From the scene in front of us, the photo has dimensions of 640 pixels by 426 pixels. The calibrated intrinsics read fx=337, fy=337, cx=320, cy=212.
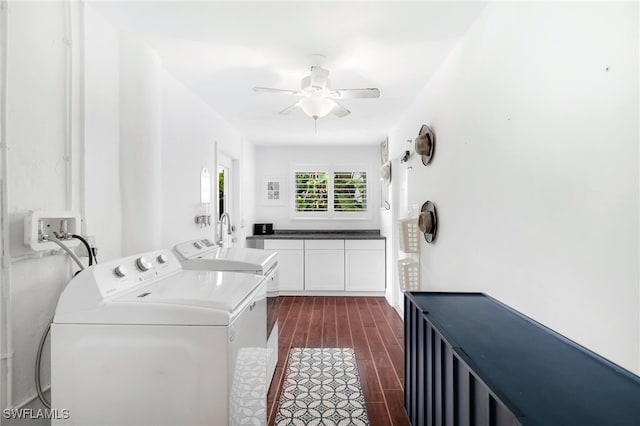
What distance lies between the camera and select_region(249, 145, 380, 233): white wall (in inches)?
215

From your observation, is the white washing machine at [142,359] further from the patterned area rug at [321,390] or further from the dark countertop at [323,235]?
the dark countertop at [323,235]

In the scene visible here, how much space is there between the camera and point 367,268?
4898 millimetres

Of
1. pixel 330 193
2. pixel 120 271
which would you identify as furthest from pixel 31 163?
pixel 330 193

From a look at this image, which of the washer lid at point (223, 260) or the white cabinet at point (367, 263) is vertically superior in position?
the washer lid at point (223, 260)

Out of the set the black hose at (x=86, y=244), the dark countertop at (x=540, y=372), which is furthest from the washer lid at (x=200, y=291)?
the dark countertop at (x=540, y=372)

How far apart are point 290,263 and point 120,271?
139 inches

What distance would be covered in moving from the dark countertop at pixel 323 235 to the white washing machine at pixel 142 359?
3.60 m

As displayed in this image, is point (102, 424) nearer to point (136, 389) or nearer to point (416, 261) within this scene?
point (136, 389)

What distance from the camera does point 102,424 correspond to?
4.25ft

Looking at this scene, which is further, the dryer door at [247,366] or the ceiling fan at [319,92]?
the ceiling fan at [319,92]

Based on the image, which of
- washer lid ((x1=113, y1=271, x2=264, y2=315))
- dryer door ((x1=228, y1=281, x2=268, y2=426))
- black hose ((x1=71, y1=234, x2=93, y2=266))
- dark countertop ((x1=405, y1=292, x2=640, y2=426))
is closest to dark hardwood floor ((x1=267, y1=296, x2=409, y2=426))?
dryer door ((x1=228, y1=281, x2=268, y2=426))

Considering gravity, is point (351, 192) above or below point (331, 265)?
above

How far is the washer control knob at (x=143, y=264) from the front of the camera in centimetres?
165

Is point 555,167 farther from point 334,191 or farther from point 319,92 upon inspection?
point 334,191
